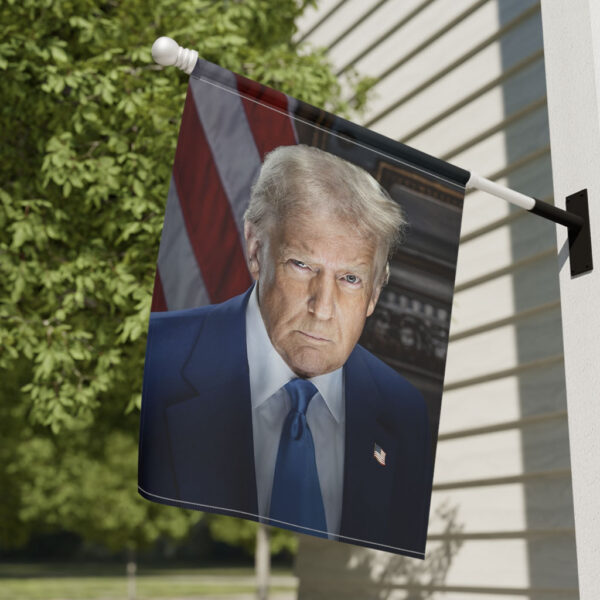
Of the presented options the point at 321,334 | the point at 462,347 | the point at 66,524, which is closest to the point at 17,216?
the point at 462,347

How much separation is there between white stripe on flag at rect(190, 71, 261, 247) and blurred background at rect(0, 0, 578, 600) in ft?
10.3

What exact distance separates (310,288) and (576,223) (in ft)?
4.36

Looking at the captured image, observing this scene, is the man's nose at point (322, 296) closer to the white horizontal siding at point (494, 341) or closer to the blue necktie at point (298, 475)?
the blue necktie at point (298, 475)

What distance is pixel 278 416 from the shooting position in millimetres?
2965

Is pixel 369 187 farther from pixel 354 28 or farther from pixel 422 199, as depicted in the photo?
pixel 354 28

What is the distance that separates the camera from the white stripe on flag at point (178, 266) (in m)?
2.91

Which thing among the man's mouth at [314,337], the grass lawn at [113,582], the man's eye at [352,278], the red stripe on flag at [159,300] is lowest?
the grass lawn at [113,582]

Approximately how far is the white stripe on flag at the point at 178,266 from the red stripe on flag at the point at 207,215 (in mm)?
19

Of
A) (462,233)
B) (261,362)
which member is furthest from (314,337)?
(462,233)

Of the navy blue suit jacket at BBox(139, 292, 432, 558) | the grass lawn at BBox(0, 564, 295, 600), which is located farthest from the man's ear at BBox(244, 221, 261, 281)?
A: the grass lawn at BBox(0, 564, 295, 600)

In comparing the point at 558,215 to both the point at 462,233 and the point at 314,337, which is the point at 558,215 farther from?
the point at 462,233

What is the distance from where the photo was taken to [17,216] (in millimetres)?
6418

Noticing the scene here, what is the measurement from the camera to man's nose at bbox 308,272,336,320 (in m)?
3.09

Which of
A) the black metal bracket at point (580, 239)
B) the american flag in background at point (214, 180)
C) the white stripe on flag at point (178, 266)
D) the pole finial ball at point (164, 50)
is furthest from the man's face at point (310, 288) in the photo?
the black metal bracket at point (580, 239)
